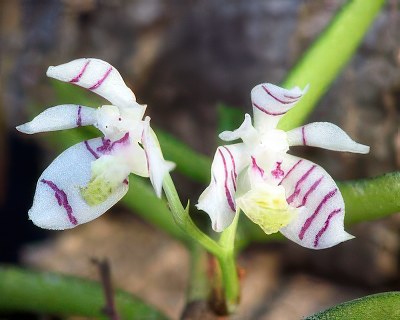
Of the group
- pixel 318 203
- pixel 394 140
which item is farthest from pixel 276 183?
pixel 394 140

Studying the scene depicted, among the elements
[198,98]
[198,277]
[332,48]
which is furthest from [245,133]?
[198,98]

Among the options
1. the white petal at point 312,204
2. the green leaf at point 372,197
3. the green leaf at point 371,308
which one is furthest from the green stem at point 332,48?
the green leaf at point 371,308

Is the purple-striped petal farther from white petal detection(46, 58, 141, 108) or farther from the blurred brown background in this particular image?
the blurred brown background

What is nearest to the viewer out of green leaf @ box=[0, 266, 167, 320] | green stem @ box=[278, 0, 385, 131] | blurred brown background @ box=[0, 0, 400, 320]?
green stem @ box=[278, 0, 385, 131]

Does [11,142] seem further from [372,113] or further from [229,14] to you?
[372,113]

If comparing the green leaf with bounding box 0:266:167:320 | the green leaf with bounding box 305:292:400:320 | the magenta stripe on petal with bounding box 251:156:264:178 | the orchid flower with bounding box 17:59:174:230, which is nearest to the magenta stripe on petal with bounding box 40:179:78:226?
the orchid flower with bounding box 17:59:174:230

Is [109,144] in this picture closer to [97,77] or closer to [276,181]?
[97,77]
